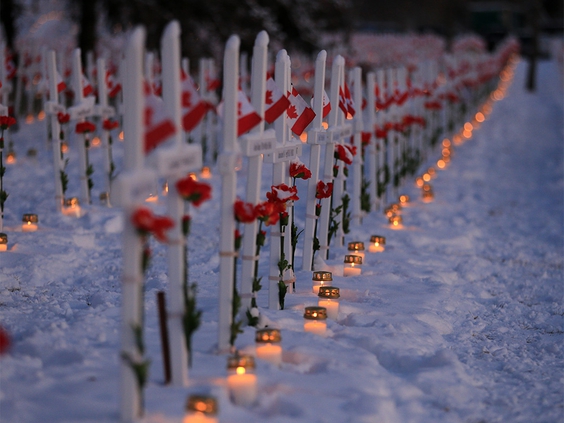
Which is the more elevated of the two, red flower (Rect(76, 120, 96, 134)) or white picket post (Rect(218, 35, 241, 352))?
red flower (Rect(76, 120, 96, 134))

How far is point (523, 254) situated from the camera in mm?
9016

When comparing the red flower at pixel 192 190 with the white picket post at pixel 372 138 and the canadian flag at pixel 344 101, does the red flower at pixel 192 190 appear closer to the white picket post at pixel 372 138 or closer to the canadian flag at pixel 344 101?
the canadian flag at pixel 344 101

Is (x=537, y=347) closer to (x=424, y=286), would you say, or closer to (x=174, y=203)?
(x=424, y=286)

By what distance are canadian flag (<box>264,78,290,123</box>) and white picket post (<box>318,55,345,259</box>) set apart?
143cm

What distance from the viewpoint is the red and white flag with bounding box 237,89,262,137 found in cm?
504

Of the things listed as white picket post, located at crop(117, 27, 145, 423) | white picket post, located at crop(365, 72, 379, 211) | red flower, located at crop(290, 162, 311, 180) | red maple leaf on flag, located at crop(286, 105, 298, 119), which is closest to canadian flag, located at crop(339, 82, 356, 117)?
red maple leaf on flag, located at crop(286, 105, 298, 119)

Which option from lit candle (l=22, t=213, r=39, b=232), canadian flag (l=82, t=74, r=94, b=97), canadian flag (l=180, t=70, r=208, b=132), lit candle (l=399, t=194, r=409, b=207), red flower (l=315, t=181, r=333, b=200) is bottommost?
lit candle (l=22, t=213, r=39, b=232)

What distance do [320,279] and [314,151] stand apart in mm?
1186

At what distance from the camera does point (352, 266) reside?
7.39 metres

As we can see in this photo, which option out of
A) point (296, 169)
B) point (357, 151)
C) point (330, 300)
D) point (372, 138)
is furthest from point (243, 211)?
point (372, 138)

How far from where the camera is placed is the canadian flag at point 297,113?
21.6 ft

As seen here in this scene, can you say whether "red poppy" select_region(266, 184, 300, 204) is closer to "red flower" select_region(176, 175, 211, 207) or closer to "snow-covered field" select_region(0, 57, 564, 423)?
"snow-covered field" select_region(0, 57, 564, 423)

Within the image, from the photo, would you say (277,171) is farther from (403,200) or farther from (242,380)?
(403,200)

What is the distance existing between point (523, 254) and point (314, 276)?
3.35 m
